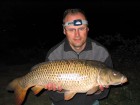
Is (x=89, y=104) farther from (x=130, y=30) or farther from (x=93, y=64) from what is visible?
(x=130, y=30)

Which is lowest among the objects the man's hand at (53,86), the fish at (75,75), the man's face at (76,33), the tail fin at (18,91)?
the tail fin at (18,91)

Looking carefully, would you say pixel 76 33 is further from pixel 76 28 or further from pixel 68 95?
pixel 68 95

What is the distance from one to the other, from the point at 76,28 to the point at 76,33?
6cm

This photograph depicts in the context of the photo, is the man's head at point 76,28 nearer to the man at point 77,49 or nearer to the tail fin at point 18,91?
the man at point 77,49

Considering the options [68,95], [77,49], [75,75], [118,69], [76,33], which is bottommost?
[118,69]

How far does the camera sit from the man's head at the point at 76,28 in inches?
128

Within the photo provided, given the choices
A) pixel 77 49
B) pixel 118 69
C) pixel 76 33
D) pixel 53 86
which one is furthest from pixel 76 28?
pixel 118 69

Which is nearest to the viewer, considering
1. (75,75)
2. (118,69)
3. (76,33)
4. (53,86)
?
(75,75)

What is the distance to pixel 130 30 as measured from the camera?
15148 mm

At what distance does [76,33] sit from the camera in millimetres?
3256

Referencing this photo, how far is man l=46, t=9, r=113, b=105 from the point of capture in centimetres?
329

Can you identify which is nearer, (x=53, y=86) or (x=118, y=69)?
(x=53, y=86)

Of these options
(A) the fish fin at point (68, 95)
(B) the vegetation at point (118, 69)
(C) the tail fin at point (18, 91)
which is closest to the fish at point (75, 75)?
(A) the fish fin at point (68, 95)

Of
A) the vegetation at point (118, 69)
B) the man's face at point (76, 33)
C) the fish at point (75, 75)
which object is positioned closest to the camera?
the fish at point (75, 75)
